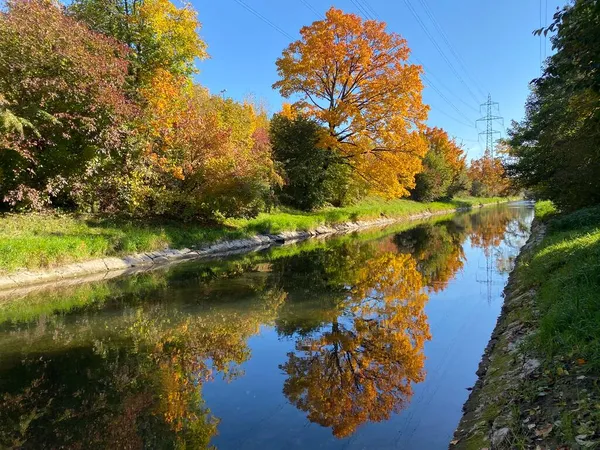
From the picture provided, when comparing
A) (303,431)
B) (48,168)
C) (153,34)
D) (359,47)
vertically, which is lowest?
(303,431)

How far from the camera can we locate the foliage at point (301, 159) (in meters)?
29.9

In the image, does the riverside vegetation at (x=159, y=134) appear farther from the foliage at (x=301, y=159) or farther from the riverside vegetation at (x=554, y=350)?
the riverside vegetation at (x=554, y=350)

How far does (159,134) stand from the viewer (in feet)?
58.8

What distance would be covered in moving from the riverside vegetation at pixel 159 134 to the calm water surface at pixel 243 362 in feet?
17.3

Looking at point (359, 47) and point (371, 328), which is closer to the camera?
point (371, 328)

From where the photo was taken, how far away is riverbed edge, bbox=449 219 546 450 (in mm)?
3930

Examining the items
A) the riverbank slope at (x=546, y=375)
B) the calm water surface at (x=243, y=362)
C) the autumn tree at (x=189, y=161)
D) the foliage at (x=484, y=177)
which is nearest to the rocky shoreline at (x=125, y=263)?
the calm water surface at (x=243, y=362)

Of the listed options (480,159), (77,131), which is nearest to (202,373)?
(77,131)

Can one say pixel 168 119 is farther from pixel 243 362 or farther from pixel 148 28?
pixel 243 362

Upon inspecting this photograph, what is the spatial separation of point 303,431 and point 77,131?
1457 cm

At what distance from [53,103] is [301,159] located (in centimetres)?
1796

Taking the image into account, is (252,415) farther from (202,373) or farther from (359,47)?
(359,47)

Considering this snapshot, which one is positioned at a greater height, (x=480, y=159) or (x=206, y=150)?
(x=480, y=159)

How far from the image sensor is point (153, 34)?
742 inches
